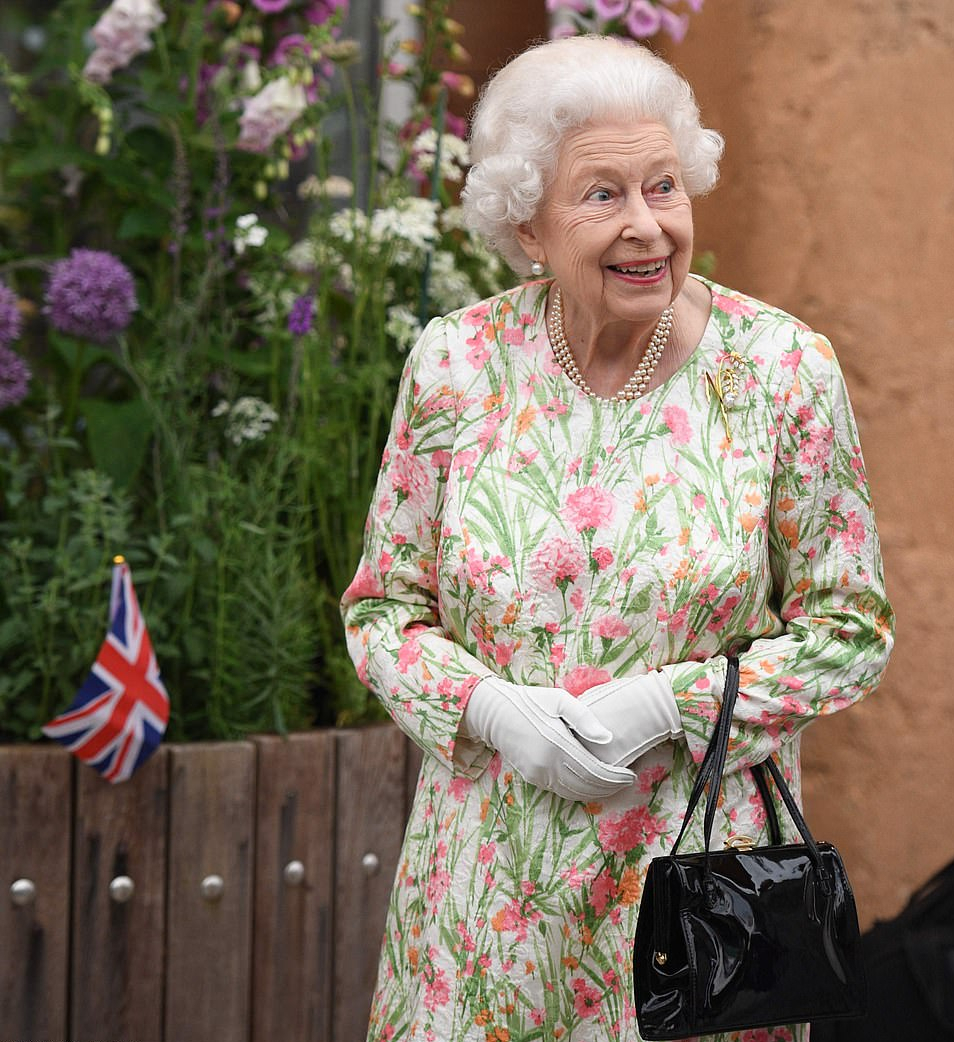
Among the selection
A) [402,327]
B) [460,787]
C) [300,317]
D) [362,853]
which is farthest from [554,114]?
[362,853]

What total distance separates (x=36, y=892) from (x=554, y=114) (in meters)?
1.53

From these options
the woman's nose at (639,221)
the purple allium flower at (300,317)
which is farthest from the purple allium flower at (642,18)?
the woman's nose at (639,221)

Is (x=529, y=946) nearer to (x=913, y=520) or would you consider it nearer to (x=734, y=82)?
(x=913, y=520)

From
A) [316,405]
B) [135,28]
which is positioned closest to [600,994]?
[316,405]

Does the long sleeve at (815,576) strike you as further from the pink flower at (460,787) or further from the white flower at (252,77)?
the white flower at (252,77)

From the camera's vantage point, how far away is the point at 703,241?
3.02m

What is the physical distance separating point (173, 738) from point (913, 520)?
138 centimetres

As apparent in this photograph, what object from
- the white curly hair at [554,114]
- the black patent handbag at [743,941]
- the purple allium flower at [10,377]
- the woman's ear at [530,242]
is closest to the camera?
the black patent handbag at [743,941]

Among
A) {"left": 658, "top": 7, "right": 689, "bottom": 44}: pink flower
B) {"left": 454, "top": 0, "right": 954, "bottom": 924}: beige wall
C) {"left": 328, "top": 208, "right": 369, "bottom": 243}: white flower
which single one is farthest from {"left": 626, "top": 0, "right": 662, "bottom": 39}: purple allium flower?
{"left": 328, "top": 208, "right": 369, "bottom": 243}: white flower

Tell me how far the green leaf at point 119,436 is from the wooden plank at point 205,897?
0.59 m

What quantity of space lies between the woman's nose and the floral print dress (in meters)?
0.19

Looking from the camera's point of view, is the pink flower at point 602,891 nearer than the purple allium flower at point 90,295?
Yes

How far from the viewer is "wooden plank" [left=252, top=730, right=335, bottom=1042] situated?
8.43ft

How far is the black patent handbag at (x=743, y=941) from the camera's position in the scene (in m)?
1.58
